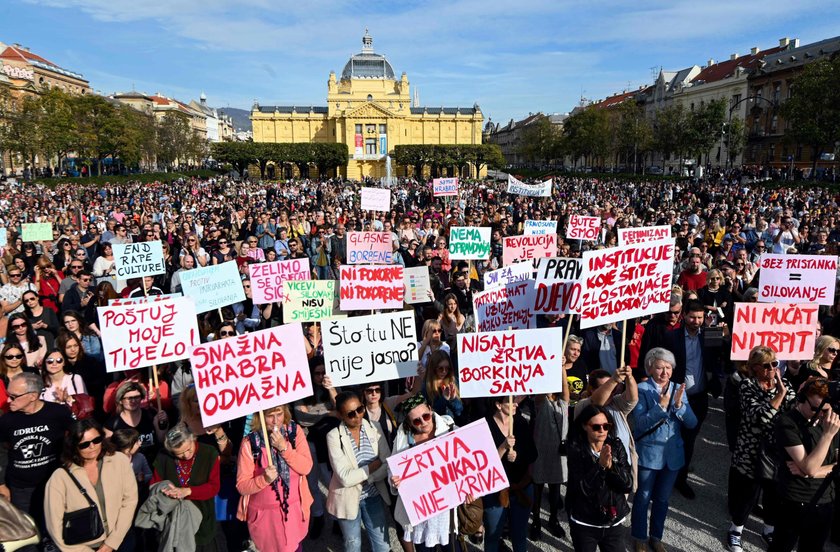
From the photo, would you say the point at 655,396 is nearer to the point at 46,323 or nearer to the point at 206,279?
the point at 206,279

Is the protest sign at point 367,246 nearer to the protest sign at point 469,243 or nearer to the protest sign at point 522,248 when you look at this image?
the protest sign at point 469,243

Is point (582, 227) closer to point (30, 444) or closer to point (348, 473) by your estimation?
point (348, 473)

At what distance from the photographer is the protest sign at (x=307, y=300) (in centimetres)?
682

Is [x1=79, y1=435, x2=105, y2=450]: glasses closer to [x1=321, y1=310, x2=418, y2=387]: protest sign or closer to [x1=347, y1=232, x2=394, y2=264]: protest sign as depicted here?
[x1=321, y1=310, x2=418, y2=387]: protest sign

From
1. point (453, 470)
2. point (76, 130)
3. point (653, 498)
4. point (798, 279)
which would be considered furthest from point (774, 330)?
point (76, 130)

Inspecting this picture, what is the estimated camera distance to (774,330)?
16.4 feet

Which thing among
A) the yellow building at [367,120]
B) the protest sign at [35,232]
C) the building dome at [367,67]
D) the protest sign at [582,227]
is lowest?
the protest sign at [582,227]

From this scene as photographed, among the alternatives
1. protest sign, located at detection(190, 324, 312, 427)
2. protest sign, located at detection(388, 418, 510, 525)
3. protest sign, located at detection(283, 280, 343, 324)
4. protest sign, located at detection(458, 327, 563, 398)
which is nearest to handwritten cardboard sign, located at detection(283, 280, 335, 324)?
protest sign, located at detection(283, 280, 343, 324)

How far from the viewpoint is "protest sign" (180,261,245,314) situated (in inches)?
280

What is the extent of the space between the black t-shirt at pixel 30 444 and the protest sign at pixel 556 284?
4.75 meters

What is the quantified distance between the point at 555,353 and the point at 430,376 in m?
1.11

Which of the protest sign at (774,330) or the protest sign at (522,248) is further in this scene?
the protest sign at (522,248)

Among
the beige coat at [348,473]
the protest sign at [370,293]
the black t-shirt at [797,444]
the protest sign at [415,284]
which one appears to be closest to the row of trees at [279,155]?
the protest sign at [415,284]

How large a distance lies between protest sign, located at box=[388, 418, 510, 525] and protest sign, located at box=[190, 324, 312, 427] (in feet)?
3.46
